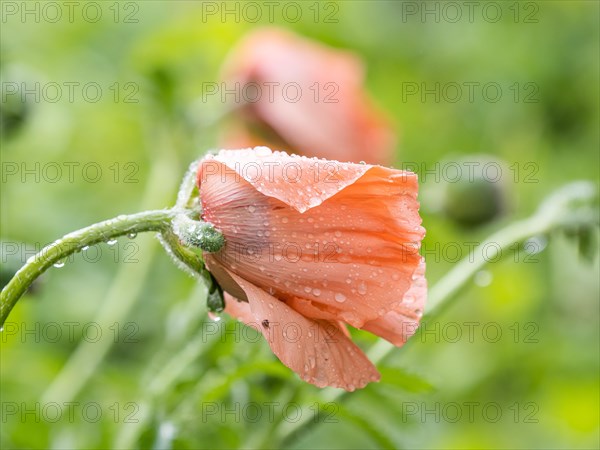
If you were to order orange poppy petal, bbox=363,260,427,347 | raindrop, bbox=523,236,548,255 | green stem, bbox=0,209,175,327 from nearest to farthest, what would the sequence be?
green stem, bbox=0,209,175,327
orange poppy petal, bbox=363,260,427,347
raindrop, bbox=523,236,548,255

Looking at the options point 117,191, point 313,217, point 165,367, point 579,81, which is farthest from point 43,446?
point 579,81

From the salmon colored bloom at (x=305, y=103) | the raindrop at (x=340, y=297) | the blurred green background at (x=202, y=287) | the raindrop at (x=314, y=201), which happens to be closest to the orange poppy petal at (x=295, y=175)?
the raindrop at (x=314, y=201)

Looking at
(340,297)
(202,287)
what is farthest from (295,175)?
(202,287)

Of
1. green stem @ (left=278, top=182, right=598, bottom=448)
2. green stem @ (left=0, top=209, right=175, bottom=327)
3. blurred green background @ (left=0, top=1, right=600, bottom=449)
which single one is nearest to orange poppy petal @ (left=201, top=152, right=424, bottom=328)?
green stem @ (left=0, top=209, right=175, bottom=327)

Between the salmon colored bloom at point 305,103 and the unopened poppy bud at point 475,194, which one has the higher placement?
the salmon colored bloom at point 305,103

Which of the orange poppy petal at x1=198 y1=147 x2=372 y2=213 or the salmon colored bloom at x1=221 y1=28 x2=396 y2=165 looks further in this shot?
the salmon colored bloom at x1=221 y1=28 x2=396 y2=165

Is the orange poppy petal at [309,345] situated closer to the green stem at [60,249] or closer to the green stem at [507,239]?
the green stem at [60,249]

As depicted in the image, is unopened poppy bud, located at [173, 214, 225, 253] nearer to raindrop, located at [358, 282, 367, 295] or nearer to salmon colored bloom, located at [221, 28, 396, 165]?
raindrop, located at [358, 282, 367, 295]
